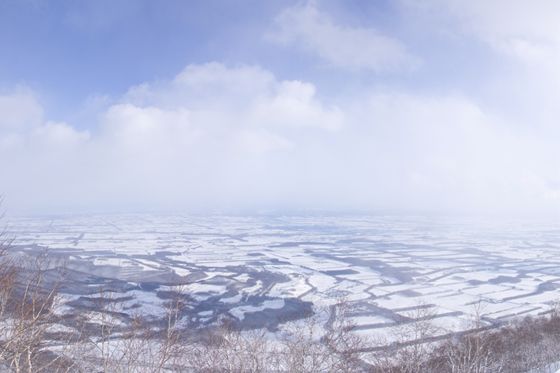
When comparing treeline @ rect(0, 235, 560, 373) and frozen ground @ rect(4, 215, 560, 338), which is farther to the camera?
frozen ground @ rect(4, 215, 560, 338)

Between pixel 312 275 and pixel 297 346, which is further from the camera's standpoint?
pixel 312 275

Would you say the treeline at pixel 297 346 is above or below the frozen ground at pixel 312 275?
above

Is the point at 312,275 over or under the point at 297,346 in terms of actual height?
under

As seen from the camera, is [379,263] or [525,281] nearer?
[525,281]

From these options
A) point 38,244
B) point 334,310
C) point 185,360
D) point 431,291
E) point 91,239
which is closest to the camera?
point 185,360

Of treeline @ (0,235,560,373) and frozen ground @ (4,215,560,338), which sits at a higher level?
treeline @ (0,235,560,373)

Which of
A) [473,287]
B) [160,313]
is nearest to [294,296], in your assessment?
[160,313]

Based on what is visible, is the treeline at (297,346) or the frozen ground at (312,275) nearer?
the treeline at (297,346)

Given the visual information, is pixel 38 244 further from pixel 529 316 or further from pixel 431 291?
pixel 529 316
